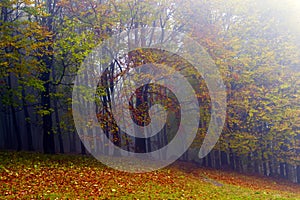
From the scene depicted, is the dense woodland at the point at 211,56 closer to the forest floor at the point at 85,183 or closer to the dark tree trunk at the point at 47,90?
the dark tree trunk at the point at 47,90

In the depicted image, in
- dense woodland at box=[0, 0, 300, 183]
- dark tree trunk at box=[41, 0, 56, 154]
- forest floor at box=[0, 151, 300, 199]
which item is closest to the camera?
forest floor at box=[0, 151, 300, 199]

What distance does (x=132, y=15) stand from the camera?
18.6 meters

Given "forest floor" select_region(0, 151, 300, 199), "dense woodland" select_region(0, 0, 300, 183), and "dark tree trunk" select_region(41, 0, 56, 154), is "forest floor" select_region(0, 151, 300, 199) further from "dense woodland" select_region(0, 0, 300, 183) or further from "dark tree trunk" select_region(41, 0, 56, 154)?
"dark tree trunk" select_region(41, 0, 56, 154)

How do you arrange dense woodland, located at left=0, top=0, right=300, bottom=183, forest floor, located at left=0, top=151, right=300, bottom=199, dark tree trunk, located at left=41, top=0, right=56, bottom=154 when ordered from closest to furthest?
forest floor, located at left=0, top=151, right=300, bottom=199 < dense woodland, located at left=0, top=0, right=300, bottom=183 < dark tree trunk, located at left=41, top=0, right=56, bottom=154

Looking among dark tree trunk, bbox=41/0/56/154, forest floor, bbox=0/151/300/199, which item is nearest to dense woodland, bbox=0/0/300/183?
dark tree trunk, bbox=41/0/56/154

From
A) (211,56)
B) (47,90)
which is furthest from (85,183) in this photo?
(211,56)

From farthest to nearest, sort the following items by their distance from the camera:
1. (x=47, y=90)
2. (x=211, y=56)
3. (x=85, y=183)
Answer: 1. (x=47, y=90)
2. (x=211, y=56)
3. (x=85, y=183)

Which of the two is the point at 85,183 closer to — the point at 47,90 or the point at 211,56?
the point at 47,90

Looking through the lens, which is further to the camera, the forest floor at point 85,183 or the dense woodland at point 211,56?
the dense woodland at point 211,56

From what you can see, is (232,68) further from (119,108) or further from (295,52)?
(119,108)

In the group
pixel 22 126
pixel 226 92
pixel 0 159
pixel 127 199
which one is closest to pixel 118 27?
pixel 226 92

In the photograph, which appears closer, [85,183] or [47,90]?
[85,183]

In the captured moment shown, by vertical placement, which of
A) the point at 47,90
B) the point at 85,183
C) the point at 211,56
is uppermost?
the point at 211,56

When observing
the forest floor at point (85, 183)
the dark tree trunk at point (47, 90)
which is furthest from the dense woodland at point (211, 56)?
the forest floor at point (85, 183)
